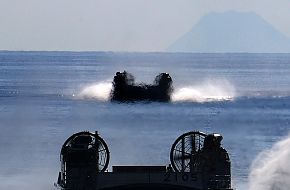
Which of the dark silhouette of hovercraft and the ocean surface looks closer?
the ocean surface

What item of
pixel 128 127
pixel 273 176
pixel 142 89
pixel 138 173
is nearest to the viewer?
pixel 138 173

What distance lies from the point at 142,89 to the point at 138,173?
403 feet

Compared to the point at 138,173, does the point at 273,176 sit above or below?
above

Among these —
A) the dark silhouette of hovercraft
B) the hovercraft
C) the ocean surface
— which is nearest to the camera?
the hovercraft

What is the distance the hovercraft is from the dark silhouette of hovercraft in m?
120

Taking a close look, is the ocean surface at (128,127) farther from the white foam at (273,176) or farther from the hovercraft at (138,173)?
the hovercraft at (138,173)

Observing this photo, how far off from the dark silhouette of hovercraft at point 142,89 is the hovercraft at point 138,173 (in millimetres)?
119769

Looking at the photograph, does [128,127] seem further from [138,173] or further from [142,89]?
[138,173]

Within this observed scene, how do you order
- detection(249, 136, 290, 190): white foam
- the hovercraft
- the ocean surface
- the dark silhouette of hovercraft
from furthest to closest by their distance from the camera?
the dark silhouette of hovercraft → the ocean surface → detection(249, 136, 290, 190): white foam → the hovercraft

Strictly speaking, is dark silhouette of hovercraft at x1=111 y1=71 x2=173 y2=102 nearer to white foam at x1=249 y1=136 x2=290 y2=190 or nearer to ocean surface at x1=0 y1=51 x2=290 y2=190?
ocean surface at x1=0 y1=51 x2=290 y2=190

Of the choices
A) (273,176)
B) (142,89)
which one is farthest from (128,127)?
(273,176)

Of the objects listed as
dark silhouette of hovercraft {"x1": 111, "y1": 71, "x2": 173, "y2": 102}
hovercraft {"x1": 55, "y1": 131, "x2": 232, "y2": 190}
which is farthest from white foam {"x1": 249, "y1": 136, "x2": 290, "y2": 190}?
dark silhouette of hovercraft {"x1": 111, "y1": 71, "x2": 173, "y2": 102}

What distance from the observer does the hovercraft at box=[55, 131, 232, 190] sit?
54531 mm

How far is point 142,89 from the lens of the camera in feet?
587
